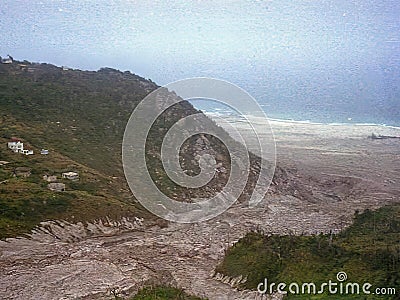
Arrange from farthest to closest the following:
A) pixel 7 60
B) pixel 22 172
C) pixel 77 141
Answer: pixel 7 60 < pixel 77 141 < pixel 22 172

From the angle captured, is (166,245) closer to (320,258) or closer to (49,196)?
(49,196)

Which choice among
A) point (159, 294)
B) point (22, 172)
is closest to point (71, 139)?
point (22, 172)

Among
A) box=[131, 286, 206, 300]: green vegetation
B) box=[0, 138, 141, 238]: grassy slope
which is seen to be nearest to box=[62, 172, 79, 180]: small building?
box=[0, 138, 141, 238]: grassy slope

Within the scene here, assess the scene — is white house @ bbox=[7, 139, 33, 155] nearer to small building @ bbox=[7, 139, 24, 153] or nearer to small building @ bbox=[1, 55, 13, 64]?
small building @ bbox=[7, 139, 24, 153]

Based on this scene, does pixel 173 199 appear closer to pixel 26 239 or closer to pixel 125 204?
pixel 125 204

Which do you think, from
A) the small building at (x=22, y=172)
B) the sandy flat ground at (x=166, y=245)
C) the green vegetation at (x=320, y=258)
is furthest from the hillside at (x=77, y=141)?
the green vegetation at (x=320, y=258)
